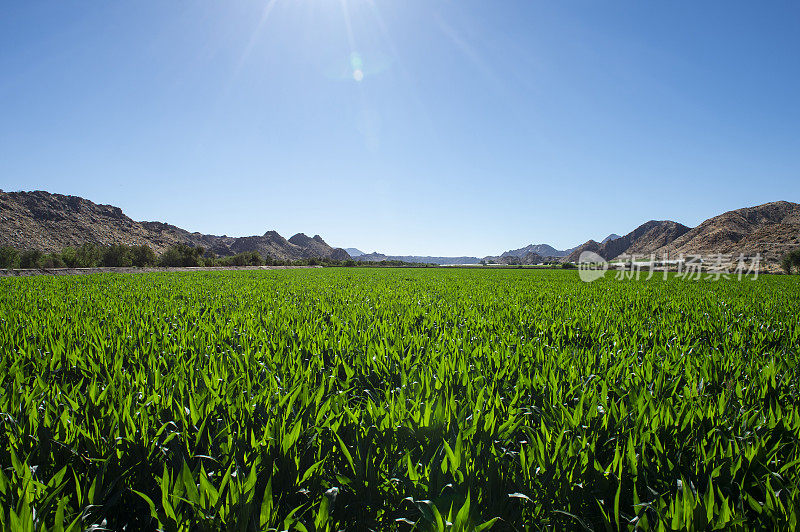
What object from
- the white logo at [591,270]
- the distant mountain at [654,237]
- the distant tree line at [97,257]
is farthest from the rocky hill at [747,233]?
the distant tree line at [97,257]

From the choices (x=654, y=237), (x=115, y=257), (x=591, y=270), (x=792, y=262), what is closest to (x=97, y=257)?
(x=115, y=257)

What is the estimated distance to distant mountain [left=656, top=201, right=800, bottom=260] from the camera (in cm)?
8394

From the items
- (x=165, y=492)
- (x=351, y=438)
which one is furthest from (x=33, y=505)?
(x=351, y=438)

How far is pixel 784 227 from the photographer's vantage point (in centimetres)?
8350

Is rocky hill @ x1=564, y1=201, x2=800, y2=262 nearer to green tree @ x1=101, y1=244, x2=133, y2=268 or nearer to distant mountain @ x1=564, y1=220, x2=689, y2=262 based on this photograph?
distant mountain @ x1=564, y1=220, x2=689, y2=262

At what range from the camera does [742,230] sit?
355ft

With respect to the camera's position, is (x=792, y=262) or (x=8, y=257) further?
(x=792, y=262)

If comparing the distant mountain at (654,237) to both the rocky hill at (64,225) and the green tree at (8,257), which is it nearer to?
the green tree at (8,257)

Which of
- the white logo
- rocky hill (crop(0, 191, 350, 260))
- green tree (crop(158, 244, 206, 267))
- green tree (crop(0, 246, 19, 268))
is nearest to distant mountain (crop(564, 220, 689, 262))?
the white logo

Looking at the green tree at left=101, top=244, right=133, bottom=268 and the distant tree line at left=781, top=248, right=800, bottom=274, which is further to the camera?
the green tree at left=101, top=244, right=133, bottom=268

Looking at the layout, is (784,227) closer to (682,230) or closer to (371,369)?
(682,230)

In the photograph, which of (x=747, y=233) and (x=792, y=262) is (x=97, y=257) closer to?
(x=792, y=262)

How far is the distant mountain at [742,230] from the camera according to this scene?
8394 centimetres

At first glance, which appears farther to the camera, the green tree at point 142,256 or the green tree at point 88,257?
the green tree at point 142,256
